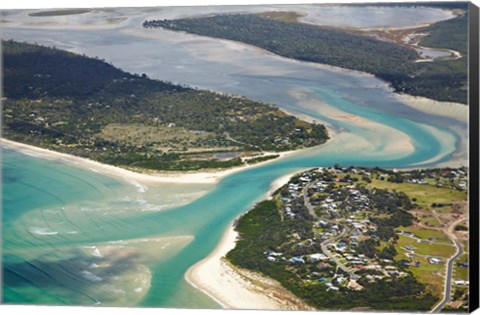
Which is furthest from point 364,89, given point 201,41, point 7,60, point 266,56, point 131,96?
point 7,60

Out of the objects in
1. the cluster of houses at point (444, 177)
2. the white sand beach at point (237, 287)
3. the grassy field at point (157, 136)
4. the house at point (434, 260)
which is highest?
the grassy field at point (157, 136)

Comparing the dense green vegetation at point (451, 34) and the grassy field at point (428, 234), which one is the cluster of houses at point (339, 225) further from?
the dense green vegetation at point (451, 34)

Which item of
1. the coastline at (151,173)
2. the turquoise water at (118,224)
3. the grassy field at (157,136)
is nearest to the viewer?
the turquoise water at (118,224)

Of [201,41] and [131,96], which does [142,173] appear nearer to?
[131,96]

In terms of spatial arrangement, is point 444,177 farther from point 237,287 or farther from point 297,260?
point 237,287

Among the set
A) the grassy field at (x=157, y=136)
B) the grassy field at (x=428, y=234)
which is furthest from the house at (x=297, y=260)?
the grassy field at (x=157, y=136)

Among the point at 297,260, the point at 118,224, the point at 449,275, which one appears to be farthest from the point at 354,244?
the point at 118,224
